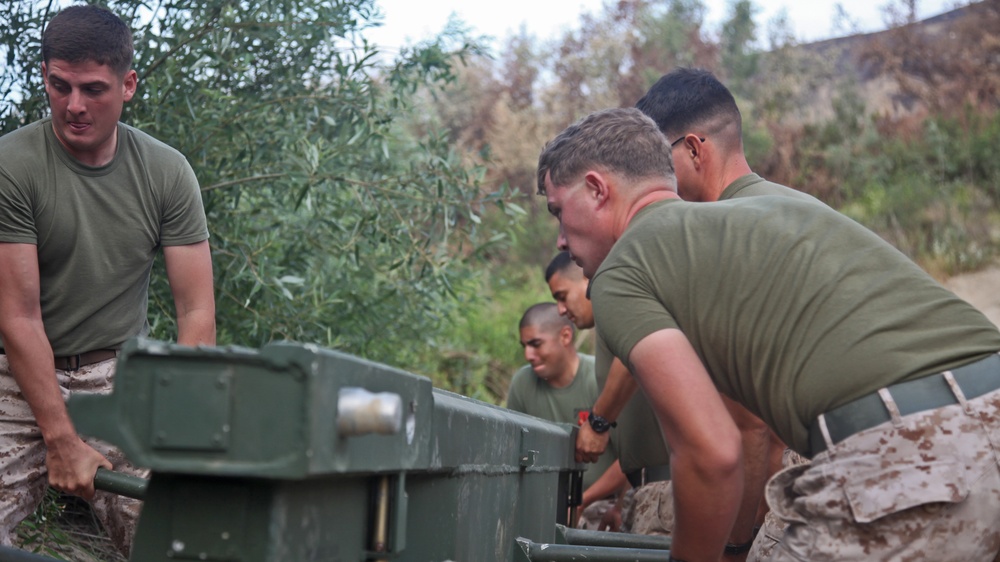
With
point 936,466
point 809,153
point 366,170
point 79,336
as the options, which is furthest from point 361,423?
point 809,153

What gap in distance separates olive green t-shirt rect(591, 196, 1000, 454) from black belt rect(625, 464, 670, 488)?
2.61 meters

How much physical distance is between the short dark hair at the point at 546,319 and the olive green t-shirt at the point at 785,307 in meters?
4.12

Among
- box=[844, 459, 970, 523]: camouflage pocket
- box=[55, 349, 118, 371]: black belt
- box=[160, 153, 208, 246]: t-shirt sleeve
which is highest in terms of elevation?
box=[160, 153, 208, 246]: t-shirt sleeve

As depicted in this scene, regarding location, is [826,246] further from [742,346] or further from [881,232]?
[881,232]

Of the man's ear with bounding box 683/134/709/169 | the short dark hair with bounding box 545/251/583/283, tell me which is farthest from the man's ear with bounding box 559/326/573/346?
the man's ear with bounding box 683/134/709/169

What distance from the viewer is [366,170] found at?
6.68 m

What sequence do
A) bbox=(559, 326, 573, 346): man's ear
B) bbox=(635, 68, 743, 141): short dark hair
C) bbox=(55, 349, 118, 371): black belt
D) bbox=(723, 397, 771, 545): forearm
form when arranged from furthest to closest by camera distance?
bbox=(559, 326, 573, 346): man's ear
bbox=(635, 68, 743, 141): short dark hair
bbox=(723, 397, 771, 545): forearm
bbox=(55, 349, 118, 371): black belt

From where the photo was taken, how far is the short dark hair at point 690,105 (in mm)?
3955

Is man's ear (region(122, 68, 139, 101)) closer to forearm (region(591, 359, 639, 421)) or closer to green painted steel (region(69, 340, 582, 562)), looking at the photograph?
green painted steel (region(69, 340, 582, 562))

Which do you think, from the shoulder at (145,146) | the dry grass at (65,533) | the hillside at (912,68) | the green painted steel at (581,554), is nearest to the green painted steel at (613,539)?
the green painted steel at (581,554)

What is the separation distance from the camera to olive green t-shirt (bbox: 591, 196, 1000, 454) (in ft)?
7.83

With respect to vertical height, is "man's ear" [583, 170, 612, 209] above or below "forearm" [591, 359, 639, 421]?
above

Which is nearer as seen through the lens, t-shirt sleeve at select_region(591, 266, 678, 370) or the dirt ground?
t-shirt sleeve at select_region(591, 266, 678, 370)

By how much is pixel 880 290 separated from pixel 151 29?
14.2ft
